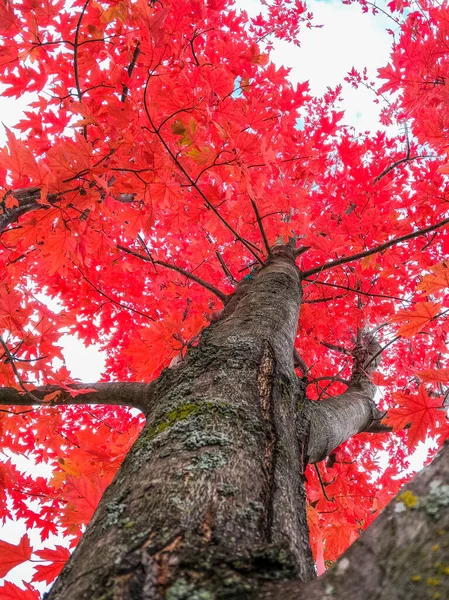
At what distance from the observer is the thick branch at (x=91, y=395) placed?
1.71 metres

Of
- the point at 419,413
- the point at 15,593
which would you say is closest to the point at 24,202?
the point at 15,593

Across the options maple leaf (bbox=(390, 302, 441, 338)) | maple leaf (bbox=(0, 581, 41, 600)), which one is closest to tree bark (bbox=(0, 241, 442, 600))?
maple leaf (bbox=(0, 581, 41, 600))

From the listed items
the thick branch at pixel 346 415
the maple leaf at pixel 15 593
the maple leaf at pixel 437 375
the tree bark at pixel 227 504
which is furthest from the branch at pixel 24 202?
the maple leaf at pixel 437 375

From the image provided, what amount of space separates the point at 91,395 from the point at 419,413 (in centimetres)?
155

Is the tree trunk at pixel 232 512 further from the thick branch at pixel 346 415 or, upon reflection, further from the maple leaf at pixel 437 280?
the maple leaf at pixel 437 280

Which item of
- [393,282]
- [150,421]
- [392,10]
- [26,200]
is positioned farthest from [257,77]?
[150,421]

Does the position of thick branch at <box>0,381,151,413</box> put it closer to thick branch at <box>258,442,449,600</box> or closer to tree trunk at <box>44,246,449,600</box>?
tree trunk at <box>44,246,449,600</box>

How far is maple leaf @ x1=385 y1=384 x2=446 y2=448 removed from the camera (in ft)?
5.04

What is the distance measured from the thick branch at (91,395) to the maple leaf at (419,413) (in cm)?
109

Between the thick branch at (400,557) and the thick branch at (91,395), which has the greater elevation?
the thick branch at (91,395)

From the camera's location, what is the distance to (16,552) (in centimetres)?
108

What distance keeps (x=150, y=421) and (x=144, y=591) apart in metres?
0.66

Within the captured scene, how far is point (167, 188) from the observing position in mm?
2107

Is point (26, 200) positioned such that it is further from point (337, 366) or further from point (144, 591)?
point (337, 366)
